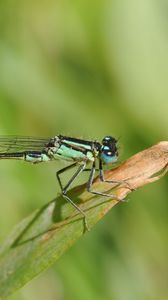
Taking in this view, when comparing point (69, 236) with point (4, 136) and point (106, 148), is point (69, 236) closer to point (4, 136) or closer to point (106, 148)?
point (106, 148)

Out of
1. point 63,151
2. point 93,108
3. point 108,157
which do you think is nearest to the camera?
point 108,157

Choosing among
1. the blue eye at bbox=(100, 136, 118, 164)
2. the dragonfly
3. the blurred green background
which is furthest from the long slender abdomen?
the blue eye at bbox=(100, 136, 118, 164)

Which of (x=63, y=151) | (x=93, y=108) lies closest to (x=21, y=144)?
(x=63, y=151)

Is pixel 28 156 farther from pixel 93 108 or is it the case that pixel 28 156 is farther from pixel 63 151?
pixel 93 108

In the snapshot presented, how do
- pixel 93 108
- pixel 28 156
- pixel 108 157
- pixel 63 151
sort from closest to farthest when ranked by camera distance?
pixel 108 157, pixel 63 151, pixel 28 156, pixel 93 108

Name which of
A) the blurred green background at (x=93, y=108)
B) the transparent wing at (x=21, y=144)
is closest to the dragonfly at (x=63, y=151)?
the transparent wing at (x=21, y=144)

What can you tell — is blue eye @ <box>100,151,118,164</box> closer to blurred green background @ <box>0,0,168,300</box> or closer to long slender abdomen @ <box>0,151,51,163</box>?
blurred green background @ <box>0,0,168,300</box>
